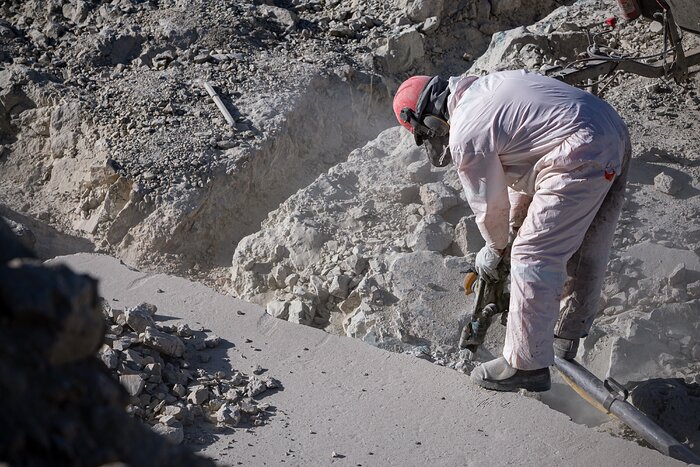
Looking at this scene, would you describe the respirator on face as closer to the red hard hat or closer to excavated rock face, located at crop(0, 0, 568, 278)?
the red hard hat

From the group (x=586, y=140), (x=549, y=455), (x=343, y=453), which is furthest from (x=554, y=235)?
(x=343, y=453)

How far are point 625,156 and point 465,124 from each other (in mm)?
744

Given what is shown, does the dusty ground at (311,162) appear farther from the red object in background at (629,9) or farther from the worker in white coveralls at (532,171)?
the worker in white coveralls at (532,171)

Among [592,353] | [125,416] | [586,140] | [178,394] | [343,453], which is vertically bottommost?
[592,353]

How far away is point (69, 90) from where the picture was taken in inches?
252

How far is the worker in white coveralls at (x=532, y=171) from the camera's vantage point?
3.33 m

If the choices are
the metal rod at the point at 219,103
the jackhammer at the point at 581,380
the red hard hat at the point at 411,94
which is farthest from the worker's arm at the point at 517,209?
the metal rod at the point at 219,103

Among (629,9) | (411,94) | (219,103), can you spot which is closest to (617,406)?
(411,94)

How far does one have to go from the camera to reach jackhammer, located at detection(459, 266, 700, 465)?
3.29m

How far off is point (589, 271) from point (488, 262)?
47cm

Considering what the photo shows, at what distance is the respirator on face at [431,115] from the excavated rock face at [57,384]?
2.23m

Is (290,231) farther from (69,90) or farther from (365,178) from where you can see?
(69,90)

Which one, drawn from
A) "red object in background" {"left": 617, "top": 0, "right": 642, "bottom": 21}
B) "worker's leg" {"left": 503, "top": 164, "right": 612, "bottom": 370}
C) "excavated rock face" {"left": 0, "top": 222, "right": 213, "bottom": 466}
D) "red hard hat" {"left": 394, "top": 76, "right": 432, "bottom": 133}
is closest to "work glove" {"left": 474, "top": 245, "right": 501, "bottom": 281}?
"worker's leg" {"left": 503, "top": 164, "right": 612, "bottom": 370}

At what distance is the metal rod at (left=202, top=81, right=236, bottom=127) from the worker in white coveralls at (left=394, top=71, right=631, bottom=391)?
2.68m
